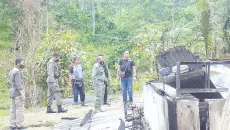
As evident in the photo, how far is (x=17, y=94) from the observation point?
9.12m

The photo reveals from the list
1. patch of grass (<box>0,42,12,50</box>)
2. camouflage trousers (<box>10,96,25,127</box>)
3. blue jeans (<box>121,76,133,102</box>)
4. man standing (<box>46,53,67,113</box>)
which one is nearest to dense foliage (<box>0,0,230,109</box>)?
patch of grass (<box>0,42,12,50</box>)

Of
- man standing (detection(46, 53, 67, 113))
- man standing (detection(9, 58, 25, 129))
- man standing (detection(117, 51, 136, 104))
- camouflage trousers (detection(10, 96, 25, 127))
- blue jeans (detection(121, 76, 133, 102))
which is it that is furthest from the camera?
blue jeans (detection(121, 76, 133, 102))

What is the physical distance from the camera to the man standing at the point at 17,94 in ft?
29.3

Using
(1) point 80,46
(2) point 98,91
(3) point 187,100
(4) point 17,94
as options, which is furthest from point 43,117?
(1) point 80,46

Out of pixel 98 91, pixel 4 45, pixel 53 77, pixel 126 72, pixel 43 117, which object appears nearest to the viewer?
pixel 98 91

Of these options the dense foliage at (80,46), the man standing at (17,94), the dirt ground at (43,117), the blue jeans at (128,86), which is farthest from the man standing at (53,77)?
the dense foliage at (80,46)

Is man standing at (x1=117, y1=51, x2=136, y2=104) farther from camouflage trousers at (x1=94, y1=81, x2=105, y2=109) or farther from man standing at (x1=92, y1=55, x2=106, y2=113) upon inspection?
camouflage trousers at (x1=94, y1=81, x2=105, y2=109)

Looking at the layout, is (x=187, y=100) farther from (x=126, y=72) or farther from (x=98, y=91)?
(x=126, y=72)

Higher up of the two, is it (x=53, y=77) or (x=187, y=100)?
(x=53, y=77)

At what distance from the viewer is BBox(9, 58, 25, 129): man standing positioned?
894 centimetres

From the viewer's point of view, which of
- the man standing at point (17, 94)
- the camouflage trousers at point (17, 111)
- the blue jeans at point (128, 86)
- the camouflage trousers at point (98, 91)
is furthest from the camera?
the blue jeans at point (128, 86)

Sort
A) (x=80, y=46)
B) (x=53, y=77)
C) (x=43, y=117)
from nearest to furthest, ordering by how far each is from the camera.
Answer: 1. (x=53, y=77)
2. (x=43, y=117)
3. (x=80, y=46)

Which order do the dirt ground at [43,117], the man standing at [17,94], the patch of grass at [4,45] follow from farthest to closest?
the patch of grass at [4,45] → the dirt ground at [43,117] → the man standing at [17,94]

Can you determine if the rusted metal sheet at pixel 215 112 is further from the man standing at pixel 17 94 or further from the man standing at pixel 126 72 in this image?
the man standing at pixel 126 72
